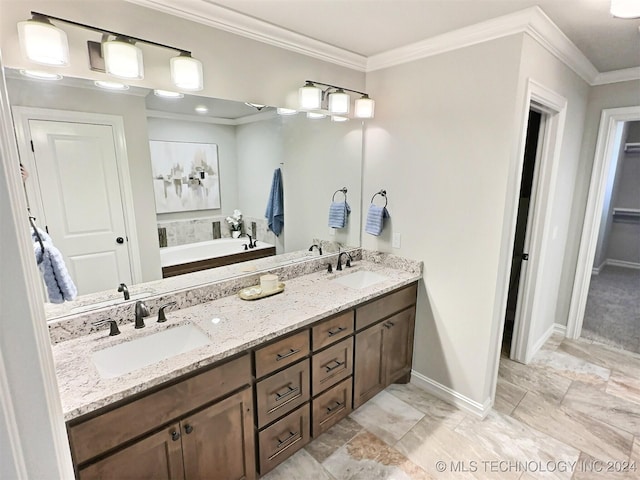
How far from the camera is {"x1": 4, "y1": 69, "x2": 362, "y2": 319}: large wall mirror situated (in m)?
1.50

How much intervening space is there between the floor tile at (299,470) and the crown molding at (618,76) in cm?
371

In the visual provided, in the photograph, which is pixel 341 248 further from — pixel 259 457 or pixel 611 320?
pixel 611 320

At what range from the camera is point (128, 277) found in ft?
5.88

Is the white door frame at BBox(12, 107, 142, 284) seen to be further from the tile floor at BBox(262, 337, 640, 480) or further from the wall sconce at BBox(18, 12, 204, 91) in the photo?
the tile floor at BBox(262, 337, 640, 480)

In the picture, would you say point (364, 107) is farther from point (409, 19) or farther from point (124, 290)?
point (124, 290)

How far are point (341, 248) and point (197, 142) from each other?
1.39m

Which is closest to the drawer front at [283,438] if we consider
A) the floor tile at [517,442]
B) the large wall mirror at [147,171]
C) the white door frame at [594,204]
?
the large wall mirror at [147,171]

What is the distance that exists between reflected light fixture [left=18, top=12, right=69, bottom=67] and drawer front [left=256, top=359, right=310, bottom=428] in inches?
64.3

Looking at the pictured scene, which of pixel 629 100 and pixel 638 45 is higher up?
pixel 638 45

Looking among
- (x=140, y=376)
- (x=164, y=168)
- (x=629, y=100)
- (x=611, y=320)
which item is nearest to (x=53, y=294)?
(x=140, y=376)

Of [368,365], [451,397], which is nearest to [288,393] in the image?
[368,365]

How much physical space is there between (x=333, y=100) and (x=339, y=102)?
44 millimetres

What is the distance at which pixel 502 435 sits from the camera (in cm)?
216

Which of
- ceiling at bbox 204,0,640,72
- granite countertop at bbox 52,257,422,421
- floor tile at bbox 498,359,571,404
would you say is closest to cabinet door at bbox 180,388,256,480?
granite countertop at bbox 52,257,422,421
